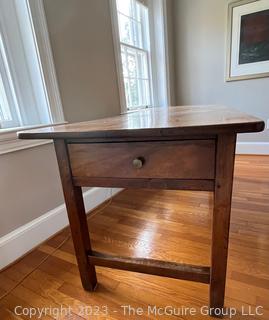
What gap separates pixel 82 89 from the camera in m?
1.63

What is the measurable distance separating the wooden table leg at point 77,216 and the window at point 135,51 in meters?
1.70

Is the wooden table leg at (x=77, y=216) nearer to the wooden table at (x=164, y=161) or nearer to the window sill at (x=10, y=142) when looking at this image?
the wooden table at (x=164, y=161)

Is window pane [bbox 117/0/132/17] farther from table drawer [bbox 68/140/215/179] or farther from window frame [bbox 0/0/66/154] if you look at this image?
table drawer [bbox 68/140/215/179]

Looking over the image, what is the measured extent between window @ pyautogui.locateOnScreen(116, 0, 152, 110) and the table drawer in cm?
172

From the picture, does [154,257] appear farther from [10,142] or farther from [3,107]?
[3,107]

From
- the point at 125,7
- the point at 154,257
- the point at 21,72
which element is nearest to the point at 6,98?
the point at 21,72

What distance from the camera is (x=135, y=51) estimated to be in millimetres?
2494

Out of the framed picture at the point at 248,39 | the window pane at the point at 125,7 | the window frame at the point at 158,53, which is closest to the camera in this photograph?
the window pane at the point at 125,7

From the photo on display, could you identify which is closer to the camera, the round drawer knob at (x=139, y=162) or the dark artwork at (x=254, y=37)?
the round drawer knob at (x=139, y=162)

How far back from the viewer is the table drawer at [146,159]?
25.3 inches

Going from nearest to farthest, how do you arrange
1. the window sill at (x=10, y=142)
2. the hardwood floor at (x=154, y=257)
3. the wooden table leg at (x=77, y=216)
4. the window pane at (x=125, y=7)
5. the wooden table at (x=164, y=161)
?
the wooden table at (x=164, y=161), the wooden table leg at (x=77, y=216), the hardwood floor at (x=154, y=257), the window sill at (x=10, y=142), the window pane at (x=125, y=7)

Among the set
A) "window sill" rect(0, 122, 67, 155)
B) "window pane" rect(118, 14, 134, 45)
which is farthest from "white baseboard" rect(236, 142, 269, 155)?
"window sill" rect(0, 122, 67, 155)

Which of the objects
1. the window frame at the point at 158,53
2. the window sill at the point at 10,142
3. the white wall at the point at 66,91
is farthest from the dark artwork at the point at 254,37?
the window sill at the point at 10,142

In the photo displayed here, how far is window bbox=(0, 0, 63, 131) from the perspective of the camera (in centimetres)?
122
